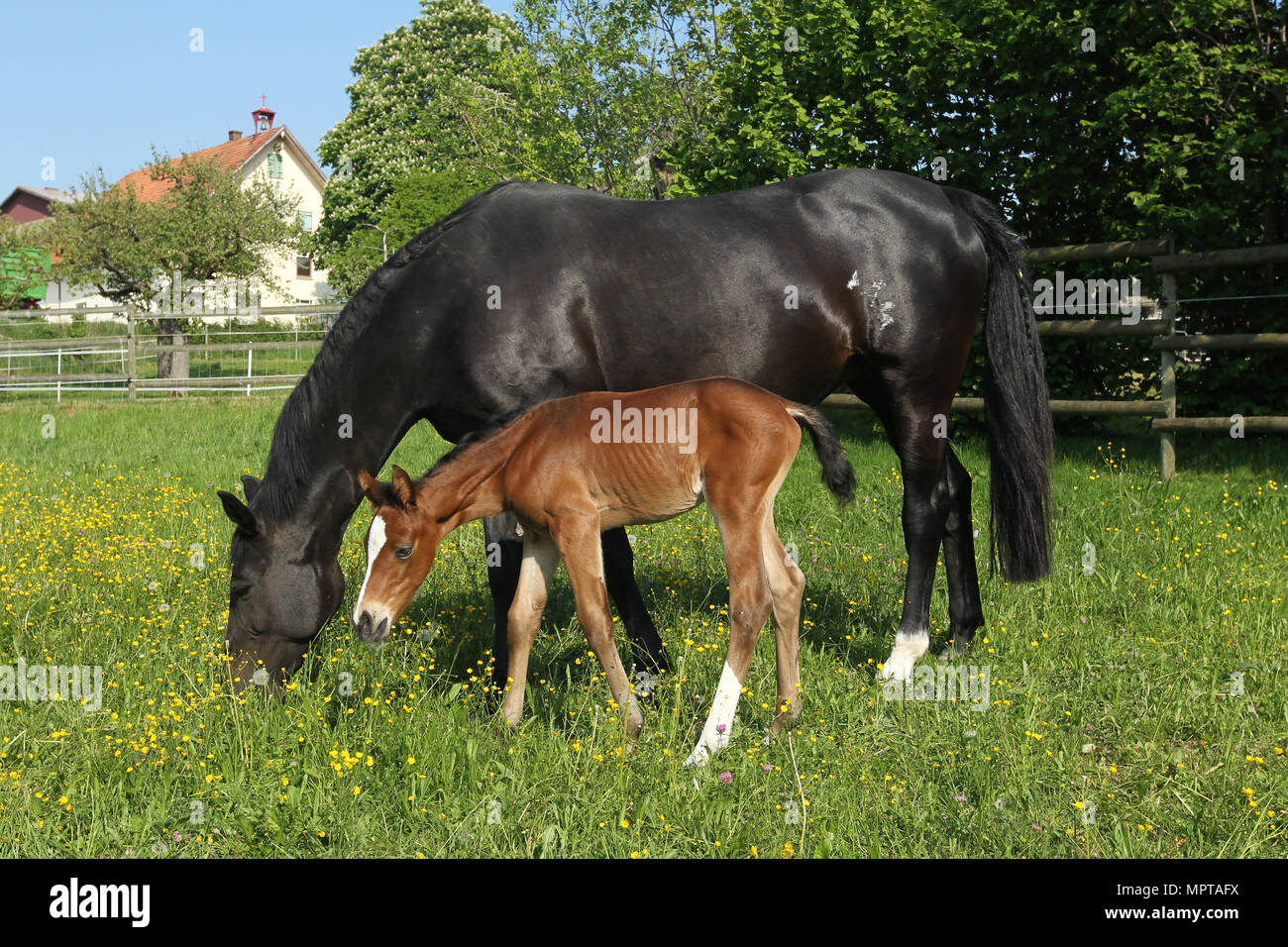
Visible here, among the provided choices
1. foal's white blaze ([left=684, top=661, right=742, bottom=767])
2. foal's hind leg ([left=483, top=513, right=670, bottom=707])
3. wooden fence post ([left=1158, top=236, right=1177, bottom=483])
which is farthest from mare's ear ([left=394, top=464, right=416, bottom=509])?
wooden fence post ([left=1158, top=236, right=1177, bottom=483])

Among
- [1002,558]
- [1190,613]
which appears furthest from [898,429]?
[1190,613]

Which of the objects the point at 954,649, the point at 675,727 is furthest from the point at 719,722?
the point at 954,649

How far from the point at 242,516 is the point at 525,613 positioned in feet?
4.20

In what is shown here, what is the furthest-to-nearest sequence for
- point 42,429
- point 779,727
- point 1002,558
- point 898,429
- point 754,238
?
point 42,429
point 1002,558
point 898,429
point 754,238
point 779,727

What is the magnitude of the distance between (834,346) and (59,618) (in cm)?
400

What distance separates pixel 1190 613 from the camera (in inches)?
205

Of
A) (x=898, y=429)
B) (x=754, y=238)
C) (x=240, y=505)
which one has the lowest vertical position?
(x=240, y=505)

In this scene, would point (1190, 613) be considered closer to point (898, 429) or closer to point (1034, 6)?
point (898, 429)

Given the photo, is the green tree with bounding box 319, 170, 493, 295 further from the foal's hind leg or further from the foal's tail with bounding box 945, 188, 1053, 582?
the foal's hind leg

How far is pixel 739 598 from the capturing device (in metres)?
3.73

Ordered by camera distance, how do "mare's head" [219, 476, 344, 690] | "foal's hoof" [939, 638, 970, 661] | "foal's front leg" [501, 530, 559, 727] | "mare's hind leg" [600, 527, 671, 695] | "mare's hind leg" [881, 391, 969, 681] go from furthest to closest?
"foal's hoof" [939, 638, 970, 661], "mare's hind leg" [881, 391, 969, 681], "mare's hind leg" [600, 527, 671, 695], "mare's head" [219, 476, 344, 690], "foal's front leg" [501, 530, 559, 727]

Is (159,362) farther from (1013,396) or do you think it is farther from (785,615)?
(785,615)

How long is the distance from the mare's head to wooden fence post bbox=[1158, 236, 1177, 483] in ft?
23.9

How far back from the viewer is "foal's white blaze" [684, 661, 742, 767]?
11.8 feet
